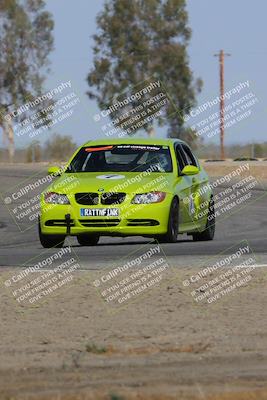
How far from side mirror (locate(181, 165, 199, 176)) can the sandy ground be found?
4295 millimetres

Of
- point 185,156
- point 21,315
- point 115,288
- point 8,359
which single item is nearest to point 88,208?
point 185,156

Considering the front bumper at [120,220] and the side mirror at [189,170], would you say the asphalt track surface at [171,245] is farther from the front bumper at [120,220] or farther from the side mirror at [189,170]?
the side mirror at [189,170]

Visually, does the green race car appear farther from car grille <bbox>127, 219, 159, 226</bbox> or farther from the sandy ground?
the sandy ground

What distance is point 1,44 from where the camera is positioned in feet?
319

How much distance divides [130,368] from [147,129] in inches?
3455

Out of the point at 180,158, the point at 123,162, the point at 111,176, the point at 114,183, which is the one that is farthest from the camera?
the point at 180,158

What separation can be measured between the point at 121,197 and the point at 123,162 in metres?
1.17

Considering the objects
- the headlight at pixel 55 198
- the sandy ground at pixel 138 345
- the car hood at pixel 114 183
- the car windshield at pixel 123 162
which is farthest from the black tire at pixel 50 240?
the sandy ground at pixel 138 345

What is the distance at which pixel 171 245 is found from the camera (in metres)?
19.1

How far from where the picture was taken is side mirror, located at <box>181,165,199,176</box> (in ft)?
62.2

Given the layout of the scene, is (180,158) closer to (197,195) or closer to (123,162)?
(197,195)

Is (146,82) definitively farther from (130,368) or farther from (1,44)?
(130,368)

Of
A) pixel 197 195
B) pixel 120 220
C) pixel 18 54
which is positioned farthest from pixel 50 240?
pixel 18 54

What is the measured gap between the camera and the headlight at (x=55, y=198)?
18.2 m
